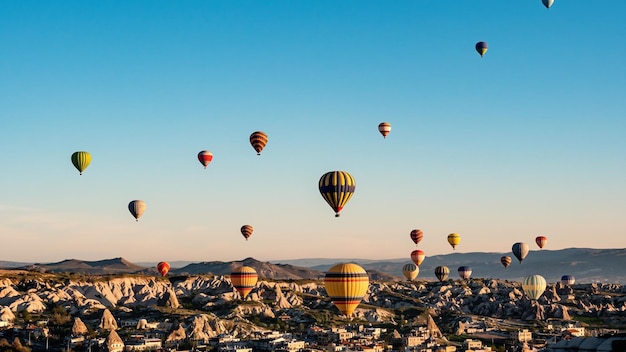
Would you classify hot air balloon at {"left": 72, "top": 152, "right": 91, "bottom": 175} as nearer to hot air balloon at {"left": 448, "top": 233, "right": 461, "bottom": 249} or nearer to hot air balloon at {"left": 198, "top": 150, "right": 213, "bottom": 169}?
hot air balloon at {"left": 198, "top": 150, "right": 213, "bottom": 169}

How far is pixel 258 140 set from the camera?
11775cm

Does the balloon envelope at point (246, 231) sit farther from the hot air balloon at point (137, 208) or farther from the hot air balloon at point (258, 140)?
the hot air balloon at point (258, 140)

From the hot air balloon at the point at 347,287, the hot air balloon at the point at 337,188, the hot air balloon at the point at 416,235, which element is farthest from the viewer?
the hot air balloon at the point at 416,235

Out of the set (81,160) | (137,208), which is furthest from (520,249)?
(81,160)

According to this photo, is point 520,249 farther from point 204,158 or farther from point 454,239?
point 204,158

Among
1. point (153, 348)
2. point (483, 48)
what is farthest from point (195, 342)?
point (483, 48)

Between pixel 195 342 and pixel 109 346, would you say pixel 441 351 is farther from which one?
pixel 109 346

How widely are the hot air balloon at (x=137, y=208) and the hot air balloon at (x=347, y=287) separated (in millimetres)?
56898

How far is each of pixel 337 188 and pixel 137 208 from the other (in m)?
53.4

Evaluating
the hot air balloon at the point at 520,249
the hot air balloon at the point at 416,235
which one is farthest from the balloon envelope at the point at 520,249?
the hot air balloon at the point at 416,235

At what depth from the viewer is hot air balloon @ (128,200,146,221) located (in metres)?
143

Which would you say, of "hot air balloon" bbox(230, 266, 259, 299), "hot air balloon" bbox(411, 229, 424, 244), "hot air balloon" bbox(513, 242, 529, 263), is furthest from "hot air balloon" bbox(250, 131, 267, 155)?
"hot air balloon" bbox(513, 242, 529, 263)

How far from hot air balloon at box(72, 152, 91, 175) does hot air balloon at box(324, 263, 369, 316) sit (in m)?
45.4

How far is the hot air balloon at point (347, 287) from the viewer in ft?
306
